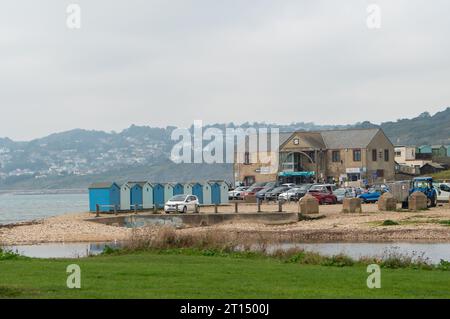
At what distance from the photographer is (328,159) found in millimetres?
114938

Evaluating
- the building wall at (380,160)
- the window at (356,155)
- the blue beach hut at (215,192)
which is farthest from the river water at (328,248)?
the building wall at (380,160)

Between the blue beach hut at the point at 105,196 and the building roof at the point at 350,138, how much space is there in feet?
181

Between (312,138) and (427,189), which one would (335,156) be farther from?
(427,189)

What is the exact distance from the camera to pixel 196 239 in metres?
29.2

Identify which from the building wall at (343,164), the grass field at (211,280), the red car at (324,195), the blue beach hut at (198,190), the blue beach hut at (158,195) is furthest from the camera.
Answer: the building wall at (343,164)

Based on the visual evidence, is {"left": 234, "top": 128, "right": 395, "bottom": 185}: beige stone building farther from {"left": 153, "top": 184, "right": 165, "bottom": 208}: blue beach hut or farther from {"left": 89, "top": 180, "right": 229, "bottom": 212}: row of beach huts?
{"left": 153, "top": 184, "right": 165, "bottom": 208}: blue beach hut

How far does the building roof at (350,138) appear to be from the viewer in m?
112

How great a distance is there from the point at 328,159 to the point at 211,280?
97.6 meters

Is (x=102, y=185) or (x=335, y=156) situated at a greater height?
(x=335, y=156)

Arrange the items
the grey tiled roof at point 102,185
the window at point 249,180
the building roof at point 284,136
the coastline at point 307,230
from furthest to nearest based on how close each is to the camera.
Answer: the window at point 249,180, the building roof at point 284,136, the grey tiled roof at point 102,185, the coastline at point 307,230
